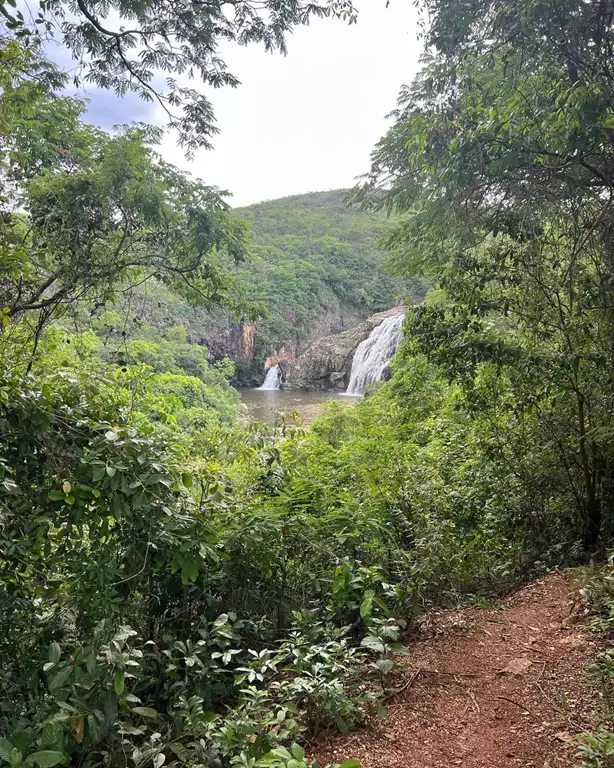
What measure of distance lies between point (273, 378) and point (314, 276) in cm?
1156

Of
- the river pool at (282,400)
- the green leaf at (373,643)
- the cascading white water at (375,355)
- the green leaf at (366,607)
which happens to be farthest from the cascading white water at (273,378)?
the green leaf at (373,643)

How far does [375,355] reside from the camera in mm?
23578

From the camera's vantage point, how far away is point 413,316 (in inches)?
186

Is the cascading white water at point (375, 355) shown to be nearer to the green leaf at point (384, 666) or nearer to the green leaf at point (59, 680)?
the green leaf at point (384, 666)

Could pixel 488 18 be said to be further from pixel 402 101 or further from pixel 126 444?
pixel 402 101

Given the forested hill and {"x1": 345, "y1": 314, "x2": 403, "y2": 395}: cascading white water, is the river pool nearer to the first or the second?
{"x1": 345, "y1": 314, "x2": 403, "y2": 395}: cascading white water

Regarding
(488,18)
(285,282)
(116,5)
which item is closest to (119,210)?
(116,5)

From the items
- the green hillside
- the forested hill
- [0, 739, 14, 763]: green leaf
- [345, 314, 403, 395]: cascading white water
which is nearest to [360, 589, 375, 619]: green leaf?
[0, 739, 14, 763]: green leaf

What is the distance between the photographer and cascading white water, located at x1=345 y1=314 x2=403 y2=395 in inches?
879

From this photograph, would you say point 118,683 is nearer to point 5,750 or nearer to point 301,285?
point 5,750

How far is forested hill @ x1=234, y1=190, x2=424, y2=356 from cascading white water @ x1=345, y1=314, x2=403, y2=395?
31.1ft

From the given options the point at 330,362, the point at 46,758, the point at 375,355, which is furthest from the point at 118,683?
the point at 330,362

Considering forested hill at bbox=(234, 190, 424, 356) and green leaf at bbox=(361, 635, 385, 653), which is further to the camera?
forested hill at bbox=(234, 190, 424, 356)

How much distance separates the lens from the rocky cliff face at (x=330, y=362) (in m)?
29.5
